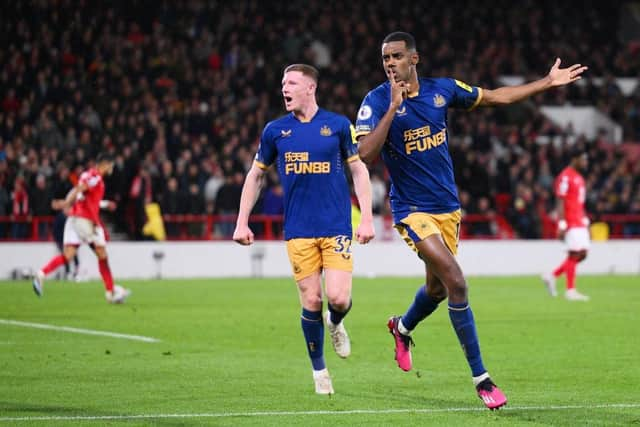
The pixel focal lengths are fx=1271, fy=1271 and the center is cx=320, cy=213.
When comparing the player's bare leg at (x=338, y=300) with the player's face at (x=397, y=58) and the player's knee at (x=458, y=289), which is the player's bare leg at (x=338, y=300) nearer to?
the player's knee at (x=458, y=289)

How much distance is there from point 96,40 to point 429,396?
80.4 feet

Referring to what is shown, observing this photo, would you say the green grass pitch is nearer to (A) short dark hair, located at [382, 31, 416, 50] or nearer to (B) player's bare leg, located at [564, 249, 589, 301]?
(B) player's bare leg, located at [564, 249, 589, 301]

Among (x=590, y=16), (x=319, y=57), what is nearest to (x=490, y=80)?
(x=319, y=57)

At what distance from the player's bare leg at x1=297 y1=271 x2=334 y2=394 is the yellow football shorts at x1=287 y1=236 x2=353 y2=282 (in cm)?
7

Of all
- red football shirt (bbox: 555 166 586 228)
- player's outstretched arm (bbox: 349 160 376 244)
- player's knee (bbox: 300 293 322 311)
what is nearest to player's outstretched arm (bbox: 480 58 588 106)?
player's outstretched arm (bbox: 349 160 376 244)

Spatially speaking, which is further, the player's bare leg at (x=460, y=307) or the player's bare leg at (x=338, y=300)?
the player's bare leg at (x=338, y=300)

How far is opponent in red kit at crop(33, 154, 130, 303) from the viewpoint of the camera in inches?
782

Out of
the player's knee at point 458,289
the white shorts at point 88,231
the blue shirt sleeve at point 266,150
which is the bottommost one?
the white shorts at point 88,231

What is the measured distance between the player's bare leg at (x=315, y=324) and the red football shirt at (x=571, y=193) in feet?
40.5

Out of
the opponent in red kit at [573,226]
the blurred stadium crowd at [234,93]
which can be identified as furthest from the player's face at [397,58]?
the blurred stadium crowd at [234,93]

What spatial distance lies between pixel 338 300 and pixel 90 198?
11.4 meters

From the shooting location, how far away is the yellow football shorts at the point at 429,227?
9250mm

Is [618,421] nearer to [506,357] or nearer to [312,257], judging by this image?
[312,257]

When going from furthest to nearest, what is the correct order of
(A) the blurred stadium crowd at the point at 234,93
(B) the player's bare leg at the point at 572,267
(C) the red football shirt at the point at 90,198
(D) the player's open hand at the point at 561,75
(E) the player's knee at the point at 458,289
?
(A) the blurred stadium crowd at the point at 234,93
(B) the player's bare leg at the point at 572,267
(C) the red football shirt at the point at 90,198
(D) the player's open hand at the point at 561,75
(E) the player's knee at the point at 458,289
